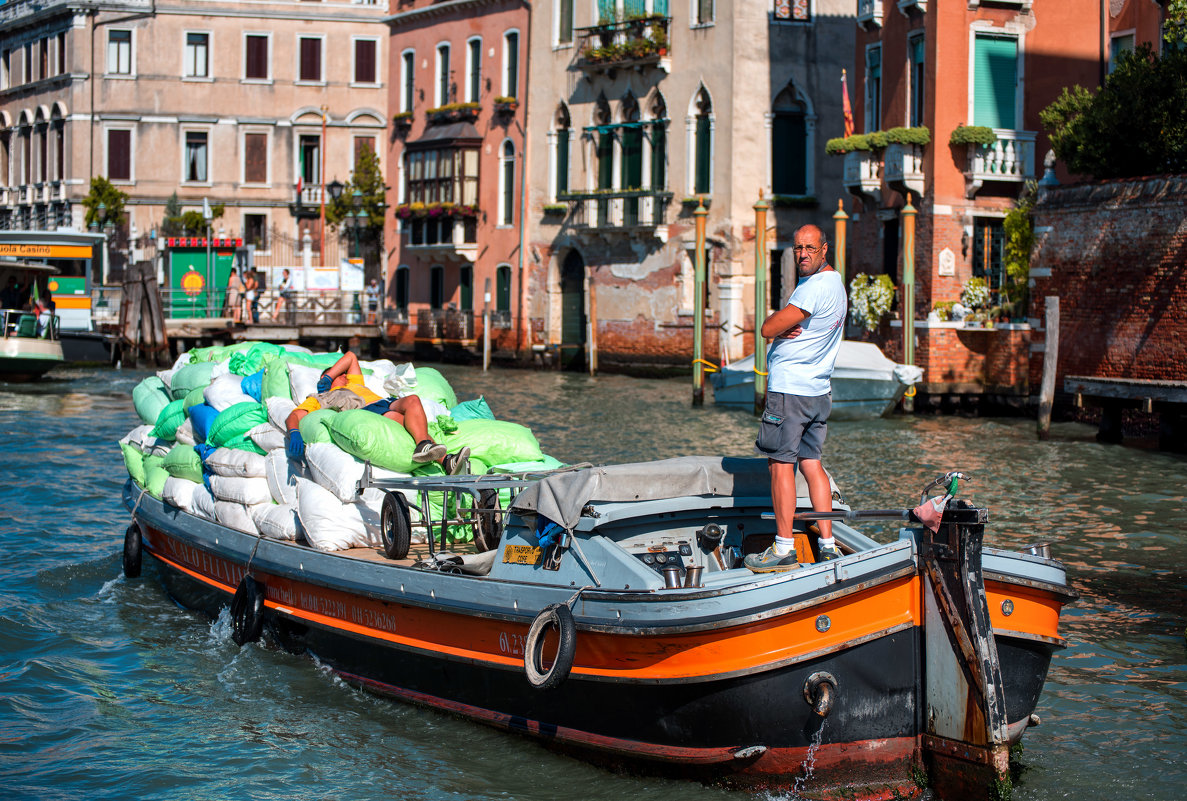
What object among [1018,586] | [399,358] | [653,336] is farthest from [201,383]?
[399,358]

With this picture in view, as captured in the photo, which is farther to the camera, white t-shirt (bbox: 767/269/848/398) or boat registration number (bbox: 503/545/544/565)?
boat registration number (bbox: 503/545/544/565)

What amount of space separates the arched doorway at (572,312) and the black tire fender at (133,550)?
66.6ft

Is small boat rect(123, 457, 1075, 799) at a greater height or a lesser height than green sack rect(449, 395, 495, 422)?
lesser

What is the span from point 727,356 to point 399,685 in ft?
63.3

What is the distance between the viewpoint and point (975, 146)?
20.1 metres

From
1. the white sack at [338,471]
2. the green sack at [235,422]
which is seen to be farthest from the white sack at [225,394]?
the white sack at [338,471]

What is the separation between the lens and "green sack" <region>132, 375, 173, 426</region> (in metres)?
10.4

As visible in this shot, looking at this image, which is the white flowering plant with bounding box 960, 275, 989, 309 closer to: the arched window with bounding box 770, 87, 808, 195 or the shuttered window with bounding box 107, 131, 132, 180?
the arched window with bounding box 770, 87, 808, 195

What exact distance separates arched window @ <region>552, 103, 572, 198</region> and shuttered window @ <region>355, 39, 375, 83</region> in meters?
14.5

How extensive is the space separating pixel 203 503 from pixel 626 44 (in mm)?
20827

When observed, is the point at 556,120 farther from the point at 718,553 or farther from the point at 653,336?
the point at 718,553

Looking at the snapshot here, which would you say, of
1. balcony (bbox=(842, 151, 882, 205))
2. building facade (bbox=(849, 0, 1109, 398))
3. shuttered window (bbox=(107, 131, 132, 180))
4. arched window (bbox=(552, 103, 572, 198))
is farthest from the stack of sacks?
shuttered window (bbox=(107, 131, 132, 180))

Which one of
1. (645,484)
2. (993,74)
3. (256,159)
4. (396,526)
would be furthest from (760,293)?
(256,159)

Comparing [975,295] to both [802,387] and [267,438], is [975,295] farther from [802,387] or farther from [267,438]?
[802,387]
